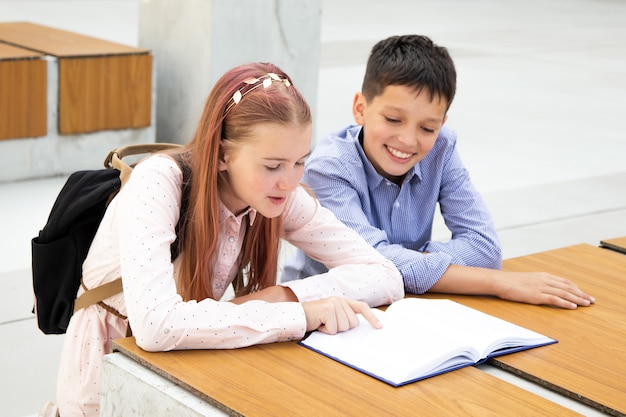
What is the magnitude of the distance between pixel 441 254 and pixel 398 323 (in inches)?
18.5

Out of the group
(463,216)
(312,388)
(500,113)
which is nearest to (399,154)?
(463,216)

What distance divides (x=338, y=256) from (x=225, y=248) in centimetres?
29

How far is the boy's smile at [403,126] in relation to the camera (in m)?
2.77

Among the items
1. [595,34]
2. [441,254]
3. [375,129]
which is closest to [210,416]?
[441,254]

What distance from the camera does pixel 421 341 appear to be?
2.09m

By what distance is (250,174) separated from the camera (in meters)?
2.20

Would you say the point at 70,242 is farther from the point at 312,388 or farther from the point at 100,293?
the point at 312,388

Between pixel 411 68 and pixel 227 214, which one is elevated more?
pixel 411 68

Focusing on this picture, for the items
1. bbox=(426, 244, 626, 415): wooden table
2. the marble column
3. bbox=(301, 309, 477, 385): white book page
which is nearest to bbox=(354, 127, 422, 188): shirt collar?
bbox=(426, 244, 626, 415): wooden table

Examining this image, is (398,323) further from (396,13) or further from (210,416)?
(396,13)

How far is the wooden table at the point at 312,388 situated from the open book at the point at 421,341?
0.08 ft

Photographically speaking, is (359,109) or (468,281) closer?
(468,281)

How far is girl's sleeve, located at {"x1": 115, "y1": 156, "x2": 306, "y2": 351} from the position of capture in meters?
1.99

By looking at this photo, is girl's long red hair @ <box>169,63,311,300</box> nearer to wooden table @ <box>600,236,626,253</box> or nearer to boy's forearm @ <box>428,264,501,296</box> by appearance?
boy's forearm @ <box>428,264,501,296</box>
